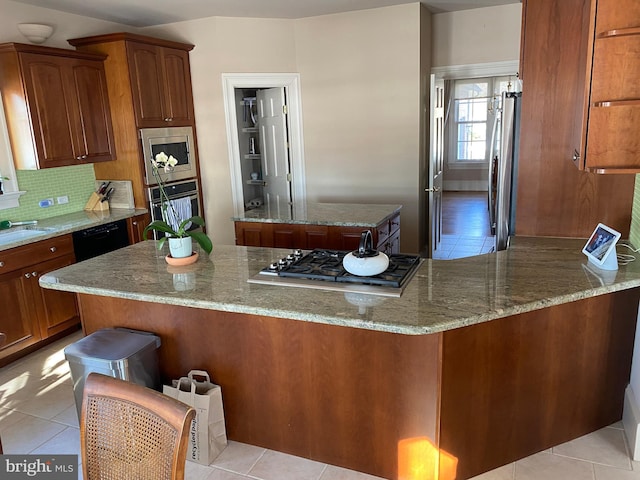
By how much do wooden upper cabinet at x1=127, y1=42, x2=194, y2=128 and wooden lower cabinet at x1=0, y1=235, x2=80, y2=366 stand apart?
54.0 inches

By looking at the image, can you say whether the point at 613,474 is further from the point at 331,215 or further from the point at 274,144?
the point at 274,144

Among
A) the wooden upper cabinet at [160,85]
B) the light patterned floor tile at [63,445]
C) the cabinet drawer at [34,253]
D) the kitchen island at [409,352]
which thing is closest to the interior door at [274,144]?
the wooden upper cabinet at [160,85]

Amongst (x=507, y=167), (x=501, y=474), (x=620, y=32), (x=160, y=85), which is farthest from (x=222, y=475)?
(x=160, y=85)

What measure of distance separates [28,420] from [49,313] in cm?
110

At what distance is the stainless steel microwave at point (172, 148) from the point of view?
442 centimetres

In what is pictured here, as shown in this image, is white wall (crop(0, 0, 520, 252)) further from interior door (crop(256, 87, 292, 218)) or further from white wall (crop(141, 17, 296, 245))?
interior door (crop(256, 87, 292, 218))

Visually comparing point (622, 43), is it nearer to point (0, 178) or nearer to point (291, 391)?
point (291, 391)

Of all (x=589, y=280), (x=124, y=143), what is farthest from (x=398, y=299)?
(x=124, y=143)

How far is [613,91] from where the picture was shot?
2.02 m

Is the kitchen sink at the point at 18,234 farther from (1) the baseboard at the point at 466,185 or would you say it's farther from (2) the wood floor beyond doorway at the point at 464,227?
(1) the baseboard at the point at 466,185

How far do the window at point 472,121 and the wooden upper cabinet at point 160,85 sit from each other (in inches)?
277

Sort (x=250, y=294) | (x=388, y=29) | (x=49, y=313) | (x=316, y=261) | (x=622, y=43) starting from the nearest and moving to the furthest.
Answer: (x=622, y=43)
(x=250, y=294)
(x=316, y=261)
(x=49, y=313)
(x=388, y=29)

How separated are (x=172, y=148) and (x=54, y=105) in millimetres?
1103

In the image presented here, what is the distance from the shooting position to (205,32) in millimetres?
4773
